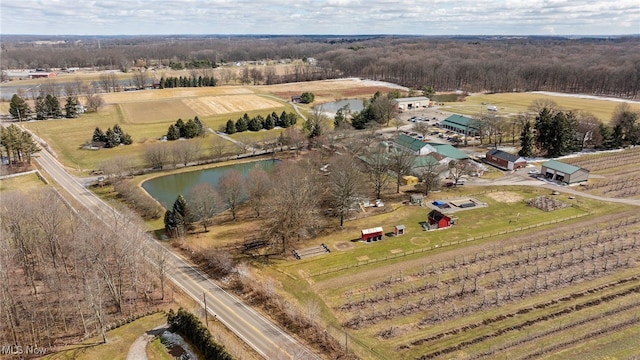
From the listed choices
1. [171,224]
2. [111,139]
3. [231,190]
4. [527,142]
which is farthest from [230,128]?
[527,142]

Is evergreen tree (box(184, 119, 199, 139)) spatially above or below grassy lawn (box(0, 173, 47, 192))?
above

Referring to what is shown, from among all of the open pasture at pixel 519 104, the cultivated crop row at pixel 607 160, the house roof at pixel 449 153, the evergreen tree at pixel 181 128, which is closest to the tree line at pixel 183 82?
the evergreen tree at pixel 181 128

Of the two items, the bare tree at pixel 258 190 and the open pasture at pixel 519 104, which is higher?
the open pasture at pixel 519 104

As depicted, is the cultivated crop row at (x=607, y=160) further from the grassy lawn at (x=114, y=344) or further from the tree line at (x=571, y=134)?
the grassy lawn at (x=114, y=344)

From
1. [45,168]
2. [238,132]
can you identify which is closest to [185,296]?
[45,168]

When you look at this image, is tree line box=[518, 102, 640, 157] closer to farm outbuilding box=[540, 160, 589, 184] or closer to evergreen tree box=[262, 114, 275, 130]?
farm outbuilding box=[540, 160, 589, 184]

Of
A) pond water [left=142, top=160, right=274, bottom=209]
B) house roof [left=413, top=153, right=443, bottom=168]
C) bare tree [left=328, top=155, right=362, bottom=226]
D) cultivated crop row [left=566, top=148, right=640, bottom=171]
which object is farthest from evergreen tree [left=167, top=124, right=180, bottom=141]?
cultivated crop row [left=566, top=148, right=640, bottom=171]

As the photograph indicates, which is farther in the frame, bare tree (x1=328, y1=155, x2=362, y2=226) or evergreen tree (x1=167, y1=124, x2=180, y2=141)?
evergreen tree (x1=167, y1=124, x2=180, y2=141)
